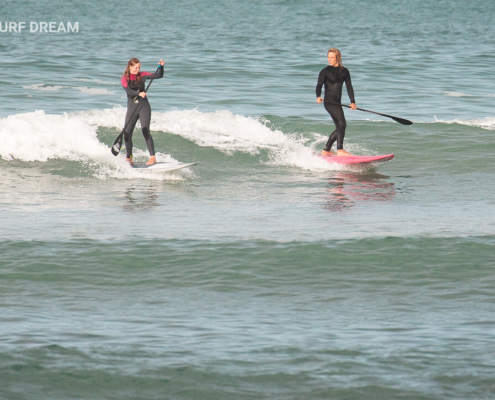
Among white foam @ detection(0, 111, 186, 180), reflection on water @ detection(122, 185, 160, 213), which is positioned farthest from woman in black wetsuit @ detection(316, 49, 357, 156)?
reflection on water @ detection(122, 185, 160, 213)

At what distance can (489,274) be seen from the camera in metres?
6.57

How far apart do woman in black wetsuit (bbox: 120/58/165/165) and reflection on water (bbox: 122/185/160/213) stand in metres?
1.23

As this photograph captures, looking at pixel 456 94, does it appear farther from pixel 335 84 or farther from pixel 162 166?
pixel 162 166

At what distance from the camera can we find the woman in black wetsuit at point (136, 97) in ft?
37.2

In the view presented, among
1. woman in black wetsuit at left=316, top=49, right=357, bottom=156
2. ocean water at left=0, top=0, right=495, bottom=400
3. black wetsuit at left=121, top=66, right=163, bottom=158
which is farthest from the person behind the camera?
woman in black wetsuit at left=316, top=49, right=357, bottom=156

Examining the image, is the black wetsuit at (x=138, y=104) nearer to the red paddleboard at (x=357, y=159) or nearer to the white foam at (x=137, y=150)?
the white foam at (x=137, y=150)

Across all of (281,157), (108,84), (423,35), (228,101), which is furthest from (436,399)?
(423,35)

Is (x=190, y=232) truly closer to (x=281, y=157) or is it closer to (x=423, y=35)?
(x=281, y=157)

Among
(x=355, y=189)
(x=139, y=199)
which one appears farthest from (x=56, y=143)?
(x=355, y=189)

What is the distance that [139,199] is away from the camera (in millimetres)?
10023

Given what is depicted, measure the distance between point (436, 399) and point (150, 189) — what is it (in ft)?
23.8

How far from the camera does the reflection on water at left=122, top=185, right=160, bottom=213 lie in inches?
369

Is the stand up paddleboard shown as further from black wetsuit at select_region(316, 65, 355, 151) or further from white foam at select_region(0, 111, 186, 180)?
black wetsuit at select_region(316, 65, 355, 151)

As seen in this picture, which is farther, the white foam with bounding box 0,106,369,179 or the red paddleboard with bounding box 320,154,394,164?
the white foam with bounding box 0,106,369,179
